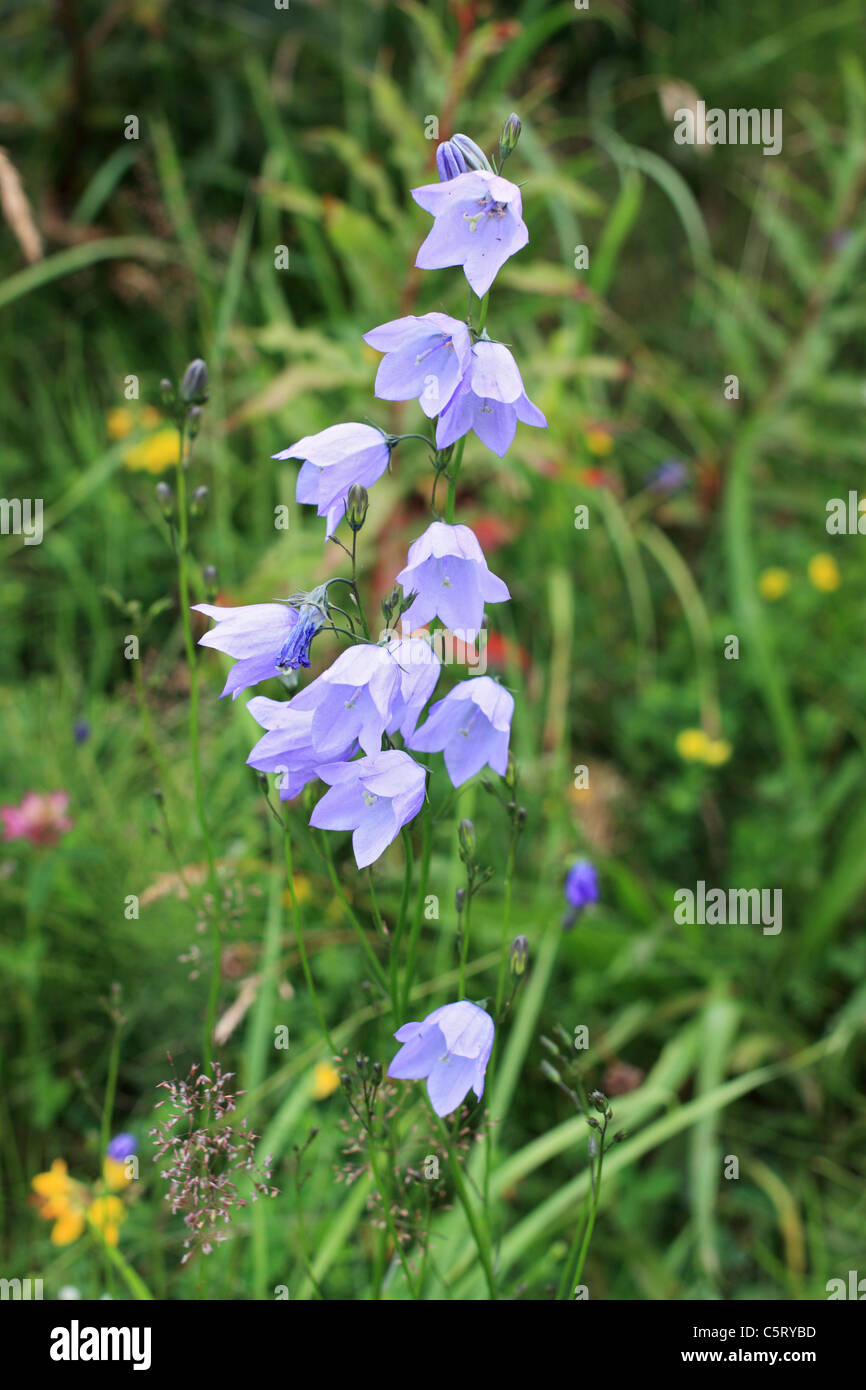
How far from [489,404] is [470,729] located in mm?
330

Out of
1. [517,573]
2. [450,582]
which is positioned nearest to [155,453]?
[517,573]

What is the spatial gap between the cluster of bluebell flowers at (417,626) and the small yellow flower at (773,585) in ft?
8.08

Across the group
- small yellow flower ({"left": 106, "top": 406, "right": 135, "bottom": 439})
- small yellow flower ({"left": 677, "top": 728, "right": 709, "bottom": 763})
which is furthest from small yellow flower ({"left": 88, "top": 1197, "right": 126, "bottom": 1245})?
small yellow flower ({"left": 106, "top": 406, "right": 135, "bottom": 439})

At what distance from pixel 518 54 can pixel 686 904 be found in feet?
7.89

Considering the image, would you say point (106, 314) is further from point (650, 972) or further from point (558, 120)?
point (650, 972)

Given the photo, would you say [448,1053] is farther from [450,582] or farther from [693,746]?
[693,746]

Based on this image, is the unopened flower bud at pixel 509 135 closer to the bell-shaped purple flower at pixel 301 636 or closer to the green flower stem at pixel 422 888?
the bell-shaped purple flower at pixel 301 636

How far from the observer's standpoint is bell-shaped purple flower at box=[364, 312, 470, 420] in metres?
1.01

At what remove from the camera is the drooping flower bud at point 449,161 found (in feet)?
3.55

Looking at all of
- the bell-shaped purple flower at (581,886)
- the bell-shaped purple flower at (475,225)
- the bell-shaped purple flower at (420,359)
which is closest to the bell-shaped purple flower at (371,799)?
the bell-shaped purple flower at (420,359)

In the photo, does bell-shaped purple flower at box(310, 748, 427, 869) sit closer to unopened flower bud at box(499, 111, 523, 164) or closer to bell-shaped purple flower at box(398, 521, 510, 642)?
bell-shaped purple flower at box(398, 521, 510, 642)

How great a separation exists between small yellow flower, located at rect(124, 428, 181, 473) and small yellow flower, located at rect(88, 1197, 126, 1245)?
2.11 m

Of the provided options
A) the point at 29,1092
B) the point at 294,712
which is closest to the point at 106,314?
the point at 29,1092

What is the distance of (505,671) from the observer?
285cm
